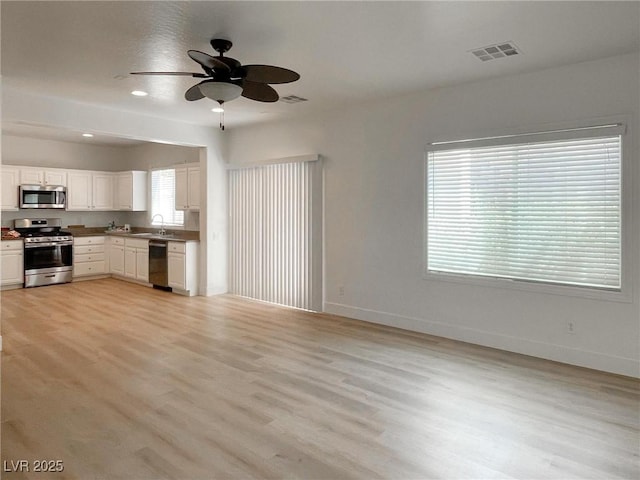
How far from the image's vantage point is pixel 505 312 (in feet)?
14.3

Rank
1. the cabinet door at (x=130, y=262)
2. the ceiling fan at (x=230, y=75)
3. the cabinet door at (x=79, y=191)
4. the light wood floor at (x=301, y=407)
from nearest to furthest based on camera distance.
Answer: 1. the light wood floor at (x=301, y=407)
2. the ceiling fan at (x=230, y=75)
3. the cabinet door at (x=130, y=262)
4. the cabinet door at (x=79, y=191)

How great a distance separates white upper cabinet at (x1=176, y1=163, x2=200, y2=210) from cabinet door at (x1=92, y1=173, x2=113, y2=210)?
2332mm

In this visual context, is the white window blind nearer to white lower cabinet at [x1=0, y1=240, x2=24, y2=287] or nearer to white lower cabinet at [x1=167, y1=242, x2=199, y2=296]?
white lower cabinet at [x1=167, y1=242, x2=199, y2=296]

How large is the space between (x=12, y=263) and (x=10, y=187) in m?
1.41

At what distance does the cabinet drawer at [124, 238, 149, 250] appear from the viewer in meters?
7.90

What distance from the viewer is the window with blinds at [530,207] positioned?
381 cm

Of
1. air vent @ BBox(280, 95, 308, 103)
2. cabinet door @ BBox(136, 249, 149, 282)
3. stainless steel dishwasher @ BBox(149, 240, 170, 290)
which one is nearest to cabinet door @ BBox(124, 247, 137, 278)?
cabinet door @ BBox(136, 249, 149, 282)

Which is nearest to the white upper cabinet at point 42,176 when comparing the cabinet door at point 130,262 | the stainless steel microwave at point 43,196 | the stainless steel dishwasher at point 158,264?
the stainless steel microwave at point 43,196

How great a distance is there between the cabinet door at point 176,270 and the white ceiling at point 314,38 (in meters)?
3.20

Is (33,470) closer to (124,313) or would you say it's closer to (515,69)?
(124,313)

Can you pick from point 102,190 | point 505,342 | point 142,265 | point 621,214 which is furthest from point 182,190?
point 621,214

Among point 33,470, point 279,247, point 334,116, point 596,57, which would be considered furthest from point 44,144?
point 596,57

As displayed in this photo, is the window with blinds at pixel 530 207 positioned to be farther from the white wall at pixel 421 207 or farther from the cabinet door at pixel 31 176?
the cabinet door at pixel 31 176

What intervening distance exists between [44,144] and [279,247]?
18.7ft
